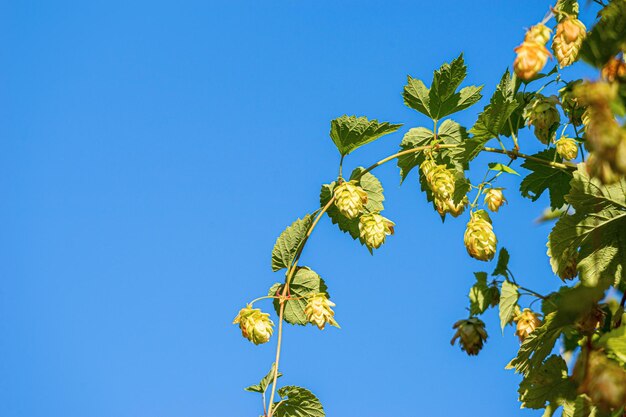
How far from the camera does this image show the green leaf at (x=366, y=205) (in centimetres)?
324

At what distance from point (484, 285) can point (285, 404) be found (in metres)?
0.93

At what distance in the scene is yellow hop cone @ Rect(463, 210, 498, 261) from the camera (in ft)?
8.89

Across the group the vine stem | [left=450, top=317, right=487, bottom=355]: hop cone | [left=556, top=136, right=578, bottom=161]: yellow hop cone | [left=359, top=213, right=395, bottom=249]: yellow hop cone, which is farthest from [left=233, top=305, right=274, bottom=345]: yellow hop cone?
[left=556, top=136, right=578, bottom=161]: yellow hop cone

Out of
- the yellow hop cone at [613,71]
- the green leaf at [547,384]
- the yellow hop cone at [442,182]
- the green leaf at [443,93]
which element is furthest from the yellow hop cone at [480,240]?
the yellow hop cone at [613,71]

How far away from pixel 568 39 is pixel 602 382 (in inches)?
64.0

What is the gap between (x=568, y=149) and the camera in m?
3.00

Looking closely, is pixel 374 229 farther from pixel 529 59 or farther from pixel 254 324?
pixel 529 59

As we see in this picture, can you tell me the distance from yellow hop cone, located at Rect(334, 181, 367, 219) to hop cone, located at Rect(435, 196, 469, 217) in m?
0.29

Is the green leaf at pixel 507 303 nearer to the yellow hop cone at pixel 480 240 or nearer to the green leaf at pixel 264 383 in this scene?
the yellow hop cone at pixel 480 240

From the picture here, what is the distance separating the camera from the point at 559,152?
3035 millimetres

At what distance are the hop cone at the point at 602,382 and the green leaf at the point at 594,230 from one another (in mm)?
1286

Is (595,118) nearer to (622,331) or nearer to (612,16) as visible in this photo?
(622,331)

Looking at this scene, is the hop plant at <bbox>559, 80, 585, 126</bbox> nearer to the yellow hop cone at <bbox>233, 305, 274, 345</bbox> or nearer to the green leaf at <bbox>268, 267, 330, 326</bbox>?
the green leaf at <bbox>268, 267, 330, 326</bbox>

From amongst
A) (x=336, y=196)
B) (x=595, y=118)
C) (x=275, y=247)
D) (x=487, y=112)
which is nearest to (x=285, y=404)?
(x=275, y=247)
